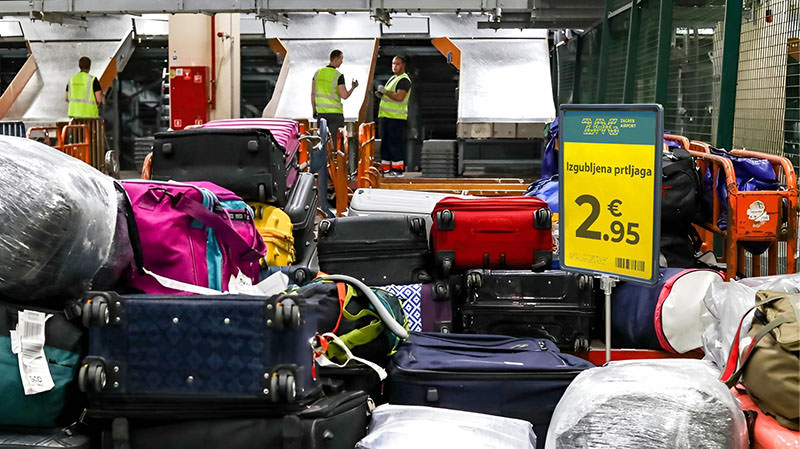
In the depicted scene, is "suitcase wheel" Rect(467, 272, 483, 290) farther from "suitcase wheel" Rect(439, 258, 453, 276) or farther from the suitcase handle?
the suitcase handle

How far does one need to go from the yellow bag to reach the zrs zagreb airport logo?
2.17m

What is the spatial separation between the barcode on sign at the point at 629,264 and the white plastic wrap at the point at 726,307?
0.36 m

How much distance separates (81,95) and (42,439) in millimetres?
12751

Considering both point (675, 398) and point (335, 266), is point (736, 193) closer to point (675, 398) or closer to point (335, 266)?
point (335, 266)

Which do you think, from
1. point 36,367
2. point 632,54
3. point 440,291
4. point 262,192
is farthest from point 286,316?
point 632,54

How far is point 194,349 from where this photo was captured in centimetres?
273

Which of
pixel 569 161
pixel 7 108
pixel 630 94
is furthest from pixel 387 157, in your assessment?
pixel 569 161

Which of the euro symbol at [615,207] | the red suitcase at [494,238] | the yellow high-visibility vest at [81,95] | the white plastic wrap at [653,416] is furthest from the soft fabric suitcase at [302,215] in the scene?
the yellow high-visibility vest at [81,95]

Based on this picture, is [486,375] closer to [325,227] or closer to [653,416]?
[653,416]

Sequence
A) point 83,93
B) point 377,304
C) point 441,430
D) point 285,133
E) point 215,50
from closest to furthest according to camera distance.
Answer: point 441,430
point 377,304
point 285,133
point 215,50
point 83,93

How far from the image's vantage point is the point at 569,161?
389 centimetres

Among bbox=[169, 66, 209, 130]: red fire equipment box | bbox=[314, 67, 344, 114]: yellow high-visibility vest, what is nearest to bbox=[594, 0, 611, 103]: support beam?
bbox=[314, 67, 344, 114]: yellow high-visibility vest

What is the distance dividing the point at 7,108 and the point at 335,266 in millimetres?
12259

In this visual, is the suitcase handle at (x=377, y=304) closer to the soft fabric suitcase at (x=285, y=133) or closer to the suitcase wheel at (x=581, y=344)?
the suitcase wheel at (x=581, y=344)
